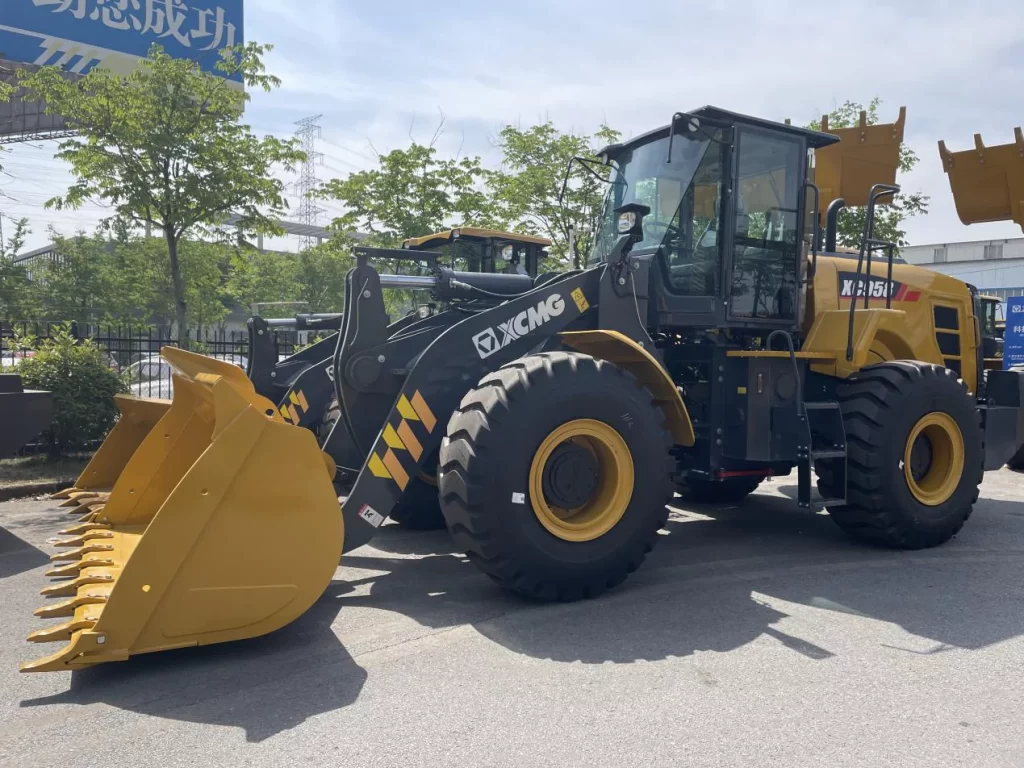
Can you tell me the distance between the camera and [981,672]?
3.76 metres

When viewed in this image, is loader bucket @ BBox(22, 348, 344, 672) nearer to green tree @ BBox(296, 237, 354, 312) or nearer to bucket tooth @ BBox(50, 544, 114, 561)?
bucket tooth @ BBox(50, 544, 114, 561)

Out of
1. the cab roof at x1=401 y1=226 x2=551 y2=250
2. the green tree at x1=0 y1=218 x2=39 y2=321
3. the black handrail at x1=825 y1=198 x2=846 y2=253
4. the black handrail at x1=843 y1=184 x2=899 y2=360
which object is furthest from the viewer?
the green tree at x1=0 y1=218 x2=39 y2=321

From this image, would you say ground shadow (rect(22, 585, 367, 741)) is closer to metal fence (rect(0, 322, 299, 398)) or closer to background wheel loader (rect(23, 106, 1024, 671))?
background wheel loader (rect(23, 106, 1024, 671))

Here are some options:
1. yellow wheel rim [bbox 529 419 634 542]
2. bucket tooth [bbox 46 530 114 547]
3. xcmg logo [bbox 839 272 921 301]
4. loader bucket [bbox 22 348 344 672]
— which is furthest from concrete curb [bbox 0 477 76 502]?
xcmg logo [bbox 839 272 921 301]

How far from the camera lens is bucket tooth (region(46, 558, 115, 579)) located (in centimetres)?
398

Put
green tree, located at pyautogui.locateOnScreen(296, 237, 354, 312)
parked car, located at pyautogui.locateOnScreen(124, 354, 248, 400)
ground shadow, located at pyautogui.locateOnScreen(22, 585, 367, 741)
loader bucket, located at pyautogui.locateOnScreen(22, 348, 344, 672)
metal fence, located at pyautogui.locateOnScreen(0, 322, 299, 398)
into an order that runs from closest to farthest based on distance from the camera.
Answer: ground shadow, located at pyautogui.locateOnScreen(22, 585, 367, 741), loader bucket, located at pyautogui.locateOnScreen(22, 348, 344, 672), metal fence, located at pyautogui.locateOnScreen(0, 322, 299, 398), parked car, located at pyautogui.locateOnScreen(124, 354, 248, 400), green tree, located at pyautogui.locateOnScreen(296, 237, 354, 312)

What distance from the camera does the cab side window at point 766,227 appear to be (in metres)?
6.03

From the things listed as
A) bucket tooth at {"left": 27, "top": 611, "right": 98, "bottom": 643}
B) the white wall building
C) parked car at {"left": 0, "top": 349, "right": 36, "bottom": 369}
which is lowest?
bucket tooth at {"left": 27, "top": 611, "right": 98, "bottom": 643}

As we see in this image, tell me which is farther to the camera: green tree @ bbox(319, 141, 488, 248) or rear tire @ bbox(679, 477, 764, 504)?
green tree @ bbox(319, 141, 488, 248)

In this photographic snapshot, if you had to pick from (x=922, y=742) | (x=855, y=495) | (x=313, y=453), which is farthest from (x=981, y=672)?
(x=313, y=453)

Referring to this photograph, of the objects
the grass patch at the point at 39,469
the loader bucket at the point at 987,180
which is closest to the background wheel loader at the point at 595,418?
the loader bucket at the point at 987,180

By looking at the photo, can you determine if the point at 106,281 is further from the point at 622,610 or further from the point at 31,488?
the point at 622,610

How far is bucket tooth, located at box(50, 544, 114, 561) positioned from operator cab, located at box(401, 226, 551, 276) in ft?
25.7

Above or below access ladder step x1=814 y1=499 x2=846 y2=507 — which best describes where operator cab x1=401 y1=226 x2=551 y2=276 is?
above
